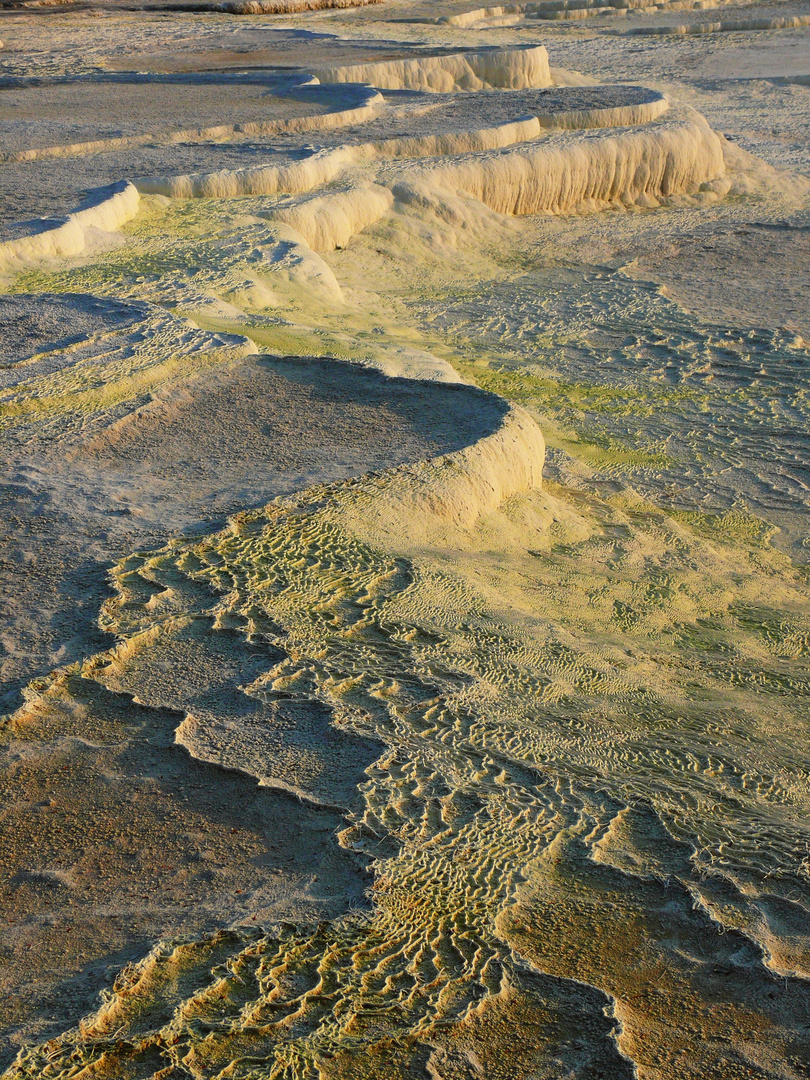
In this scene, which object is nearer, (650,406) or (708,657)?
(708,657)

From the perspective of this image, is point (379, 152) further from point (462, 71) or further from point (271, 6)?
point (271, 6)

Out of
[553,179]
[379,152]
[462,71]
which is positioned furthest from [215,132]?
[462,71]

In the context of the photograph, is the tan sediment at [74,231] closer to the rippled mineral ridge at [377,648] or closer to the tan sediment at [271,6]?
the rippled mineral ridge at [377,648]

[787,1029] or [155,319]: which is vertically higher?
[155,319]

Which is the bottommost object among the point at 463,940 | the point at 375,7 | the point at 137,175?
the point at 463,940

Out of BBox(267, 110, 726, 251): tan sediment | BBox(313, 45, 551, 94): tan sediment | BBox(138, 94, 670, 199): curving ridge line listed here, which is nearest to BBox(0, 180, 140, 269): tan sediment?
BBox(138, 94, 670, 199): curving ridge line

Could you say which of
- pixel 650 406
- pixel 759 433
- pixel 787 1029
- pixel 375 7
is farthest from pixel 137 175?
pixel 375 7

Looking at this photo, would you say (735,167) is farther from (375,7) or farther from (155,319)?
(375,7)

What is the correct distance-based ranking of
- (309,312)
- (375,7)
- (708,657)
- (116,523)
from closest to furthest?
(116,523), (708,657), (309,312), (375,7)
